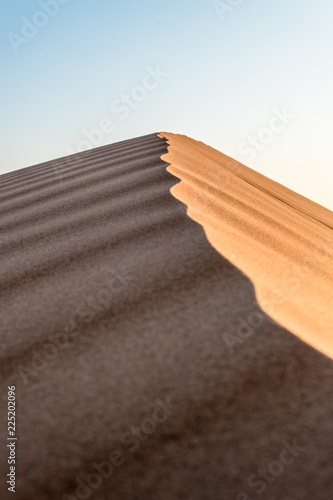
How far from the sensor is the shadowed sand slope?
55cm

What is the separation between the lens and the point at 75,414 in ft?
2.01

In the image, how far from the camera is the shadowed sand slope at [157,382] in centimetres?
55

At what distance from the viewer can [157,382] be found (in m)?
0.64

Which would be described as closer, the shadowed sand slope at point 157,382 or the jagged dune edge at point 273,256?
the shadowed sand slope at point 157,382

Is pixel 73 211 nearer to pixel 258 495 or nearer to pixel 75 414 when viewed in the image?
pixel 75 414

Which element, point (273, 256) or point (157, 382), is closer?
point (157, 382)

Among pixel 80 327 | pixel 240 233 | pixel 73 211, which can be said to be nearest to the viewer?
pixel 80 327

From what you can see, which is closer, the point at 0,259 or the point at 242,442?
the point at 242,442

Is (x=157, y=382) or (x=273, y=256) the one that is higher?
(x=273, y=256)

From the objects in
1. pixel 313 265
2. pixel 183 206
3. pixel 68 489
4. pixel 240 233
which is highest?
pixel 183 206

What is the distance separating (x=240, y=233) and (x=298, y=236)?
1.21ft

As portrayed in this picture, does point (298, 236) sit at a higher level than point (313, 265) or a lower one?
higher

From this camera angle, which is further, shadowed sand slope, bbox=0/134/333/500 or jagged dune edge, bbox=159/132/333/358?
jagged dune edge, bbox=159/132/333/358

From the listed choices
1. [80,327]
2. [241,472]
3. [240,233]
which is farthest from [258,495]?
[240,233]
